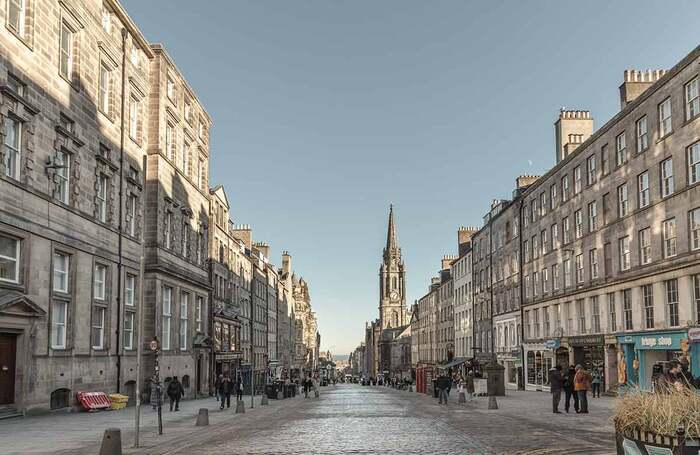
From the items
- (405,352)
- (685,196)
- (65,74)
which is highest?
(65,74)

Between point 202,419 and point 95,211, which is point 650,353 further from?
point 95,211

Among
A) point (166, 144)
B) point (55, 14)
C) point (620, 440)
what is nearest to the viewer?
point (620, 440)

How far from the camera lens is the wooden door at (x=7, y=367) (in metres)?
26.2

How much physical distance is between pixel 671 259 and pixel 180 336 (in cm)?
2904

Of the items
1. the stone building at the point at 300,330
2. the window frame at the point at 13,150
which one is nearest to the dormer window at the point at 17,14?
the window frame at the point at 13,150

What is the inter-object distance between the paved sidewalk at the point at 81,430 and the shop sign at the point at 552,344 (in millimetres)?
25526

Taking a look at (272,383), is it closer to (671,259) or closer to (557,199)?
(557,199)

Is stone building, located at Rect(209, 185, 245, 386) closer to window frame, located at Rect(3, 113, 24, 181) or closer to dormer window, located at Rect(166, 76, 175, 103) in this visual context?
dormer window, located at Rect(166, 76, 175, 103)

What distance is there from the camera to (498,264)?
223ft

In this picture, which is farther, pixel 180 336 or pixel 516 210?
pixel 516 210

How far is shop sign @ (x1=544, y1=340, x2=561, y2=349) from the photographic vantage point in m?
50.3

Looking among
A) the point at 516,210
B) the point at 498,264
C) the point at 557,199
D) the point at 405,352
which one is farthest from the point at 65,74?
the point at 405,352

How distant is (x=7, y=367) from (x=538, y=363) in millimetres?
39485

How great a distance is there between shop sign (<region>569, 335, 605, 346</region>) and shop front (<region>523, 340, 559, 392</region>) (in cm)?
269
